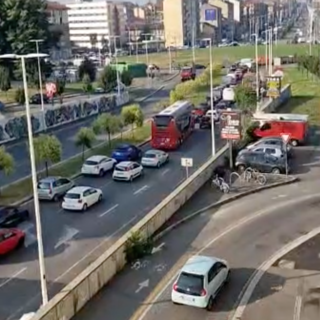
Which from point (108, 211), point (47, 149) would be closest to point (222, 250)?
point (108, 211)

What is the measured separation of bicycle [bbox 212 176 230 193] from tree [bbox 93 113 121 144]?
519 inches

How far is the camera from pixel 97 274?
62.3 ft

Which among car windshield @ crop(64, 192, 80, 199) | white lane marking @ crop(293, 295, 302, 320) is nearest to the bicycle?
car windshield @ crop(64, 192, 80, 199)

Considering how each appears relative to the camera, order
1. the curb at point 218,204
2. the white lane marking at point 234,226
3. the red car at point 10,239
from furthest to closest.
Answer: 1. the curb at point 218,204
2. the red car at point 10,239
3. the white lane marking at point 234,226

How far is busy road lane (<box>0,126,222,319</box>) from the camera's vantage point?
20250mm

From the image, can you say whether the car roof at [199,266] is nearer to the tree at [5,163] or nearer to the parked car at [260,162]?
the tree at [5,163]

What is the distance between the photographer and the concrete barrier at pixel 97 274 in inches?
656

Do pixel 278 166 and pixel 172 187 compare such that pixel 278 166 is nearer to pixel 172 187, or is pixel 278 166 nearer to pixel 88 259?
pixel 172 187

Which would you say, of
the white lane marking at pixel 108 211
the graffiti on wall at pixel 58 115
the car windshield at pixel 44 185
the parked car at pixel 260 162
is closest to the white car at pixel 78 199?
the white lane marking at pixel 108 211

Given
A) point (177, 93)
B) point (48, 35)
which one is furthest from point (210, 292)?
point (48, 35)

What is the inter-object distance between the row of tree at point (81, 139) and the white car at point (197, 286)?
16041 mm

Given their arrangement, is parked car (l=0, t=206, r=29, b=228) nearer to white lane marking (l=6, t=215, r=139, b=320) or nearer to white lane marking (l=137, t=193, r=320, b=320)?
white lane marking (l=6, t=215, r=139, b=320)

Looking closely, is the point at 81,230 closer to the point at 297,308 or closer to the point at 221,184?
the point at 221,184

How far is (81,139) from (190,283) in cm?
2241
